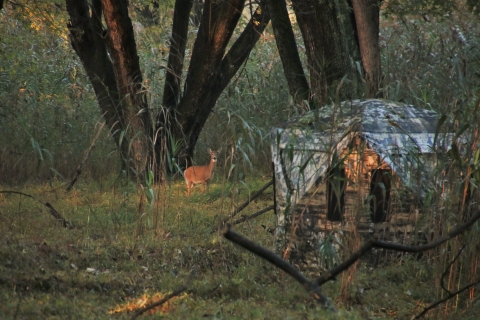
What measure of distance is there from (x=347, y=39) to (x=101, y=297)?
14.7ft

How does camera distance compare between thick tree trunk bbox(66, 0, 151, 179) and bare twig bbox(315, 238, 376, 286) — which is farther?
thick tree trunk bbox(66, 0, 151, 179)

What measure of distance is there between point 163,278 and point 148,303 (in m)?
0.91

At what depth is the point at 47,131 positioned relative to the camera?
1101 cm

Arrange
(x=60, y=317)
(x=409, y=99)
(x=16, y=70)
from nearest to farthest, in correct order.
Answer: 1. (x=60, y=317)
2. (x=409, y=99)
3. (x=16, y=70)

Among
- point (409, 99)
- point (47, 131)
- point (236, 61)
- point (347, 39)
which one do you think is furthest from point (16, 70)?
point (409, 99)

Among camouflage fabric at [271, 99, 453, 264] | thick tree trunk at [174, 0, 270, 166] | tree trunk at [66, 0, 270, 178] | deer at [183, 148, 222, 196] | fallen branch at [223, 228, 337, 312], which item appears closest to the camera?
fallen branch at [223, 228, 337, 312]

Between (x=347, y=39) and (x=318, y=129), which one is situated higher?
(x=347, y=39)

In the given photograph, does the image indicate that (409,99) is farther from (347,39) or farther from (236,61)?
(236,61)

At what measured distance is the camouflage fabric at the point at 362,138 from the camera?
5.29 metres

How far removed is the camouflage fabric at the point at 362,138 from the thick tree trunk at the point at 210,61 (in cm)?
501

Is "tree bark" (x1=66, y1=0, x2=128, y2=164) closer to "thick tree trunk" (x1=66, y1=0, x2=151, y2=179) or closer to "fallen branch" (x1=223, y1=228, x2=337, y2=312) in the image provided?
"thick tree trunk" (x1=66, y1=0, x2=151, y2=179)

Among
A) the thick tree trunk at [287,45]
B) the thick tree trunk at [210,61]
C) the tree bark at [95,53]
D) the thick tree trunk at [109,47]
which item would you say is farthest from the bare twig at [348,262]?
the thick tree trunk at [210,61]

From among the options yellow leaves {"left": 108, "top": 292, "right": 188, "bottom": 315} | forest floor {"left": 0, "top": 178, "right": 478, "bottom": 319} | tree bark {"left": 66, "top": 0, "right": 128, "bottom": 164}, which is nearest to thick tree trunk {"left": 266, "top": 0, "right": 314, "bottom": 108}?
forest floor {"left": 0, "top": 178, "right": 478, "bottom": 319}

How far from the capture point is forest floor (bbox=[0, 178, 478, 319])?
450 centimetres
